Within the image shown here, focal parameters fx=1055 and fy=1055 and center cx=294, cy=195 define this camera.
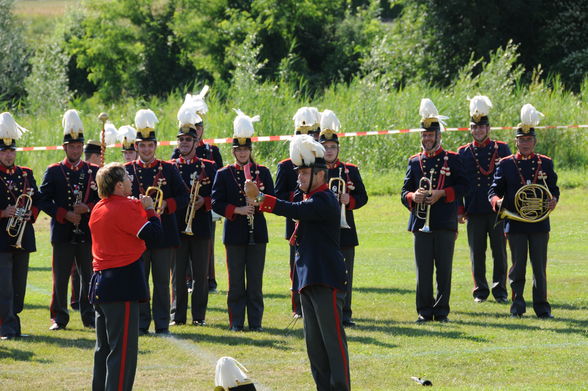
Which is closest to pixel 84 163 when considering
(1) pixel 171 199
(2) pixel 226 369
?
(1) pixel 171 199

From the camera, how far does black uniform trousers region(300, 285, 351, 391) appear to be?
8195mm

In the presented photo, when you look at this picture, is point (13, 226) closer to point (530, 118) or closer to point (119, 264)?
point (119, 264)

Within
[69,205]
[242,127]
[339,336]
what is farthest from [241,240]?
[339,336]

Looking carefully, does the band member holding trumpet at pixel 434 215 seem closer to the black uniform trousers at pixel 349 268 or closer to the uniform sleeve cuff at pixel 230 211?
the black uniform trousers at pixel 349 268

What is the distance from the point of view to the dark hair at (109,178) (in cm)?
826

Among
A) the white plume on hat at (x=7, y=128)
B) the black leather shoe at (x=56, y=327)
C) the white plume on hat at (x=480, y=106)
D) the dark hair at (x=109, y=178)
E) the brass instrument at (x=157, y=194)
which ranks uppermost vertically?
the white plume on hat at (x=480, y=106)

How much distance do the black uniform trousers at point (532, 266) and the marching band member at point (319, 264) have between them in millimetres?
4373

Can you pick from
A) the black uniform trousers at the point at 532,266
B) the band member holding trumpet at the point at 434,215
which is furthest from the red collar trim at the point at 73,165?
the black uniform trousers at the point at 532,266

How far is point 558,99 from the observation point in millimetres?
29422

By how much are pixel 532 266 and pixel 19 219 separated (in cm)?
585

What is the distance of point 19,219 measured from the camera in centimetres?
1165

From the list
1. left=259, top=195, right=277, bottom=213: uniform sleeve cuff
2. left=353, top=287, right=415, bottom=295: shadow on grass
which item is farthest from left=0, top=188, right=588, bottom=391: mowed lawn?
left=259, top=195, right=277, bottom=213: uniform sleeve cuff

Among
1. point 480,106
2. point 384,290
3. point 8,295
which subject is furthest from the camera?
point 384,290

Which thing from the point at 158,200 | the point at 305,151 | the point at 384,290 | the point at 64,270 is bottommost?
the point at 384,290
